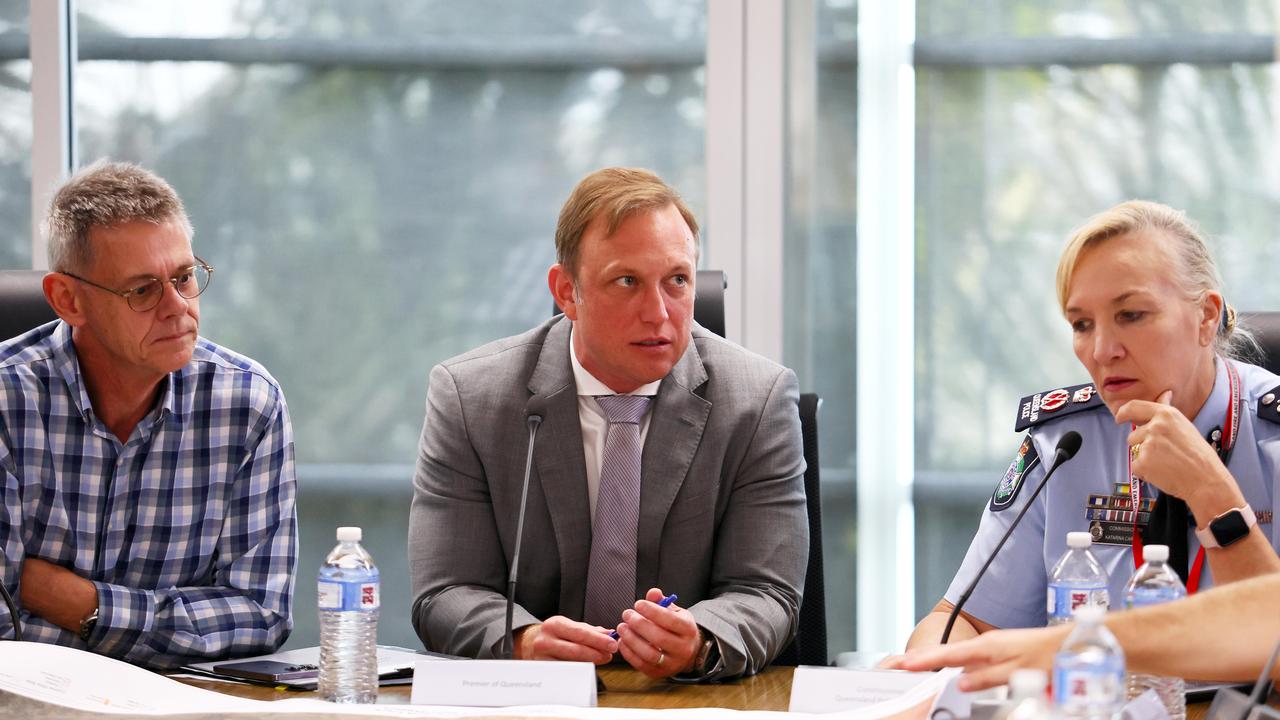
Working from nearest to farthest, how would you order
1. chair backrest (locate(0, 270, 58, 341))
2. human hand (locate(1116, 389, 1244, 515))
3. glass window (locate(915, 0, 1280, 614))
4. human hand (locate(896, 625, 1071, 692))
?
1. human hand (locate(896, 625, 1071, 692))
2. human hand (locate(1116, 389, 1244, 515))
3. chair backrest (locate(0, 270, 58, 341))
4. glass window (locate(915, 0, 1280, 614))

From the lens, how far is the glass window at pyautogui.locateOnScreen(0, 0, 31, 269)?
3602 millimetres

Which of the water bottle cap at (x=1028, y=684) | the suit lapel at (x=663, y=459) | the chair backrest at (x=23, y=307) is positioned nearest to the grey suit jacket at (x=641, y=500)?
the suit lapel at (x=663, y=459)

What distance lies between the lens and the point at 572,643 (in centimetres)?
181

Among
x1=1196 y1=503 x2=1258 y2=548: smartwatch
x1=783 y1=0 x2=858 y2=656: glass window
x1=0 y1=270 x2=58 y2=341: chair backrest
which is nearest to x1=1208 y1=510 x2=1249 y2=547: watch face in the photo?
x1=1196 y1=503 x2=1258 y2=548: smartwatch

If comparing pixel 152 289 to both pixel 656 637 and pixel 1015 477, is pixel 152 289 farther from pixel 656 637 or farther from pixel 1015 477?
pixel 1015 477

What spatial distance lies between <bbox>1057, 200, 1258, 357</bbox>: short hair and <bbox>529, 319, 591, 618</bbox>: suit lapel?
88cm

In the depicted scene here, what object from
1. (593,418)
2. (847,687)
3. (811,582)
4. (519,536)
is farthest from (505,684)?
(811,582)

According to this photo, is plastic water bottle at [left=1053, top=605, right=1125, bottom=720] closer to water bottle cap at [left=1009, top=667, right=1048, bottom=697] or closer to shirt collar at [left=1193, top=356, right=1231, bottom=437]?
water bottle cap at [left=1009, top=667, right=1048, bottom=697]

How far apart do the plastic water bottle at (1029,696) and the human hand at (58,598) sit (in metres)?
1.46

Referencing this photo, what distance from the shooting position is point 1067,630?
132 cm

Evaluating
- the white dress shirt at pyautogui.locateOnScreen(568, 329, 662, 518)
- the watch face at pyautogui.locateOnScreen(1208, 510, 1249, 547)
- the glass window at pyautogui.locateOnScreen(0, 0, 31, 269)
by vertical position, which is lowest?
the watch face at pyautogui.locateOnScreen(1208, 510, 1249, 547)

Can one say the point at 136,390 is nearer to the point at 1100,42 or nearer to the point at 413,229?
the point at 413,229

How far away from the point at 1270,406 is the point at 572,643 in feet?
3.84

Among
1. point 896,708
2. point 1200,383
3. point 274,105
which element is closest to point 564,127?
point 274,105
